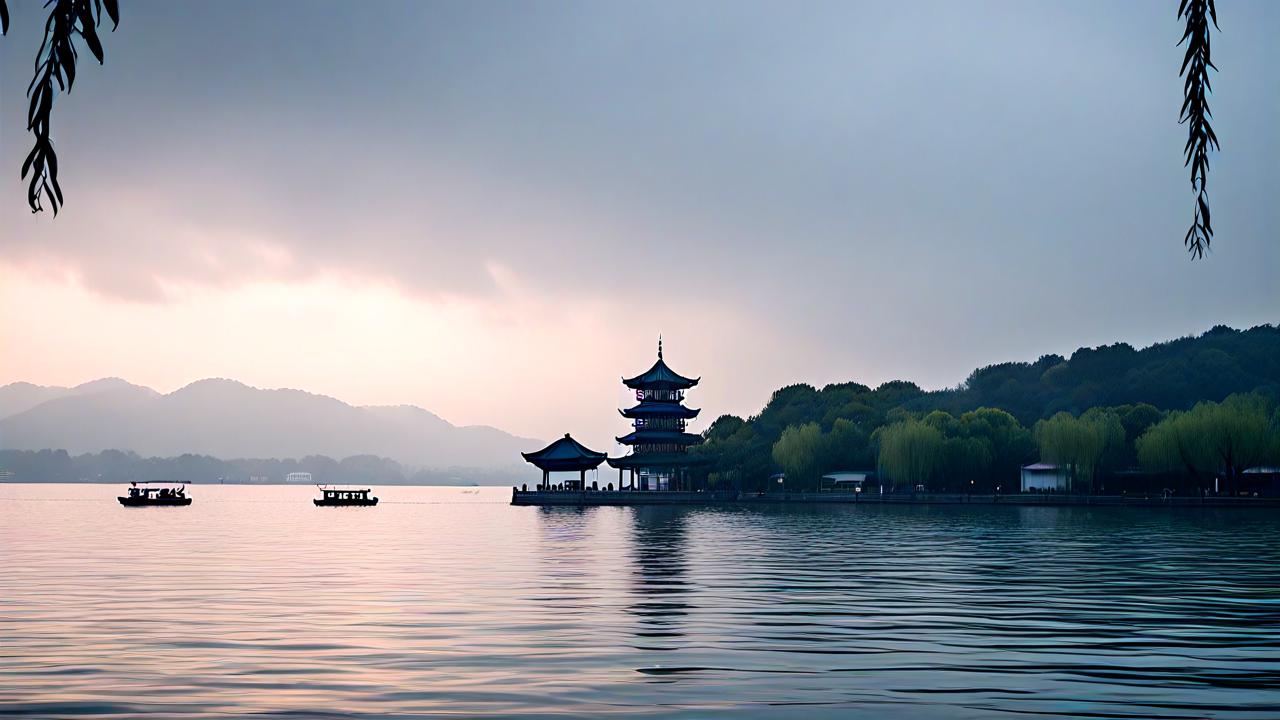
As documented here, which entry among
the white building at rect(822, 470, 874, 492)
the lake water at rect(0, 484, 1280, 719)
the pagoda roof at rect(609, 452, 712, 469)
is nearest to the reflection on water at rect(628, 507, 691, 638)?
the lake water at rect(0, 484, 1280, 719)

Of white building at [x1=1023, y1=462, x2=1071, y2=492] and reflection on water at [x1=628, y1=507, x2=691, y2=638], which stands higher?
white building at [x1=1023, y1=462, x2=1071, y2=492]

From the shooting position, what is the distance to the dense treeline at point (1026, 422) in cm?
9194

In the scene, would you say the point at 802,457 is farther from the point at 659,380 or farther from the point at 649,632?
the point at 649,632

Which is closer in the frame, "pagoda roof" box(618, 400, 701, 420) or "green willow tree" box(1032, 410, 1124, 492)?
"green willow tree" box(1032, 410, 1124, 492)

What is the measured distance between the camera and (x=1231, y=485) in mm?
88750

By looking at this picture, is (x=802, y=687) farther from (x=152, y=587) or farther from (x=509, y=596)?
(x=152, y=587)

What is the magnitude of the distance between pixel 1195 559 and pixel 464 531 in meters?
35.2

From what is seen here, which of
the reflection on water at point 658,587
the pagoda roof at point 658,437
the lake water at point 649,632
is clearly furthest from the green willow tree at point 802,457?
the lake water at point 649,632

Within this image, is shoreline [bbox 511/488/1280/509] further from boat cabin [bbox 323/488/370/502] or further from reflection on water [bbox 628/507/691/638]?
reflection on water [bbox 628/507/691/638]

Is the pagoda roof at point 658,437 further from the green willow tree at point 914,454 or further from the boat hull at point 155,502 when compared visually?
the boat hull at point 155,502

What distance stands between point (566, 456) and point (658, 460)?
9.90m

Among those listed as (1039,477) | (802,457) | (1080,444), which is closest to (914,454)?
(1080,444)

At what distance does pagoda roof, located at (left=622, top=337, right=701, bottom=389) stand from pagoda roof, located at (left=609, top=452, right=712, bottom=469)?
6.84 meters

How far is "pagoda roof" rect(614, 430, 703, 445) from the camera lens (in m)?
112
